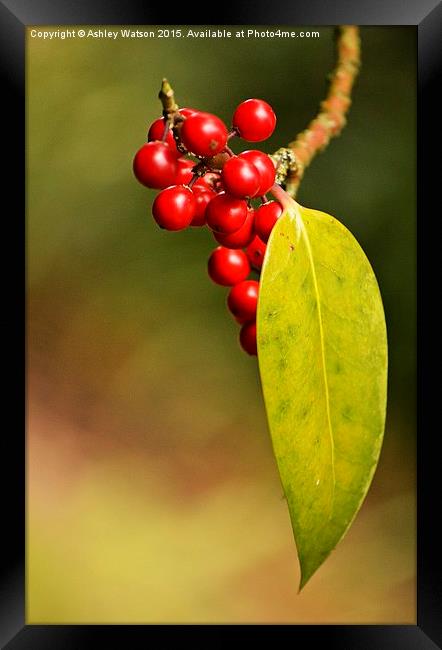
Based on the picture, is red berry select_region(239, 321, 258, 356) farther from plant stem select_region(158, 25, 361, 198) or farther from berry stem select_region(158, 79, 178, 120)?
berry stem select_region(158, 79, 178, 120)

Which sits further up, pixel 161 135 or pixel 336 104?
pixel 336 104

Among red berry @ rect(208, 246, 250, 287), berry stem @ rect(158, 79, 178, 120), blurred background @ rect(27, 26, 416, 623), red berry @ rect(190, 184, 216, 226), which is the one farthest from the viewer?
blurred background @ rect(27, 26, 416, 623)

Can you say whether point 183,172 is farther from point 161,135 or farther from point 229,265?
point 229,265

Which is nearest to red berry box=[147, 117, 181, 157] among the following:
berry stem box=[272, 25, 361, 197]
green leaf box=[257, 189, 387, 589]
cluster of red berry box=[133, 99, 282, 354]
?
cluster of red berry box=[133, 99, 282, 354]

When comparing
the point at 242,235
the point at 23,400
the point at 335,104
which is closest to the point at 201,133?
the point at 242,235

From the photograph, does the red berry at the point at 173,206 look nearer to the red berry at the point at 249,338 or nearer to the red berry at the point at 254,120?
the red berry at the point at 254,120

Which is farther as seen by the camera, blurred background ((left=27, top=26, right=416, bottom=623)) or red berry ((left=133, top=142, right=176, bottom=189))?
blurred background ((left=27, top=26, right=416, bottom=623))

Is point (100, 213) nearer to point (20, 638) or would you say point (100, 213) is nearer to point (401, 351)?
point (401, 351)
